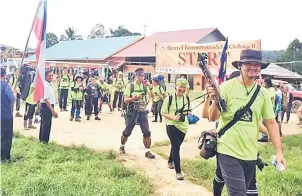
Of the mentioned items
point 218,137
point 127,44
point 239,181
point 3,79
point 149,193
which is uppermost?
point 127,44

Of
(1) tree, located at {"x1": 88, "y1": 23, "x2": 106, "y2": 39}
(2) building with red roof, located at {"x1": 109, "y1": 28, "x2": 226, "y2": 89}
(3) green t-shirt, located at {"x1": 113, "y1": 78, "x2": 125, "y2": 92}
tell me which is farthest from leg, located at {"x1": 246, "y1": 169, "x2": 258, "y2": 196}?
(1) tree, located at {"x1": 88, "y1": 23, "x2": 106, "y2": 39}

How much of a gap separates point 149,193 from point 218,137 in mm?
1835

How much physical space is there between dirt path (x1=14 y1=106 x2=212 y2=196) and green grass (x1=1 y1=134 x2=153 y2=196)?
39 cm

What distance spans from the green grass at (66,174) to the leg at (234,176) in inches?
66.2

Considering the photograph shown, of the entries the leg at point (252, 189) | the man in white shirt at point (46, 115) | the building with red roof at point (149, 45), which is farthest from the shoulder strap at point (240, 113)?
the building with red roof at point (149, 45)

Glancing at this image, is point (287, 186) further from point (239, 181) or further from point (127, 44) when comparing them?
point (127, 44)

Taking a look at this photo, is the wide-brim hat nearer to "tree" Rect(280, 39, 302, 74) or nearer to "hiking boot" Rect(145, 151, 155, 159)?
"hiking boot" Rect(145, 151, 155, 159)

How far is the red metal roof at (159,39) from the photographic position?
35556 millimetres

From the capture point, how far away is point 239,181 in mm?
3605

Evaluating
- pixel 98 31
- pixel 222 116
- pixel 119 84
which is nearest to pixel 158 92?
pixel 119 84

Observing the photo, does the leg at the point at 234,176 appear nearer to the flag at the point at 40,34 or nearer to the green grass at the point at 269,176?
the green grass at the point at 269,176

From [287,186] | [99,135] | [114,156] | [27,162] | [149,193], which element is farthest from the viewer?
[99,135]

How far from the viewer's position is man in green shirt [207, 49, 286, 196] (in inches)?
144

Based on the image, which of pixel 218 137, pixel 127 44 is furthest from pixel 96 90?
pixel 127 44
